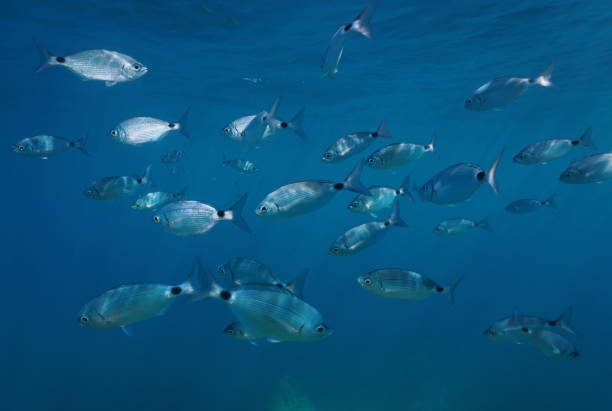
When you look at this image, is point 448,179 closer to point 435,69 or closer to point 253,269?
point 253,269

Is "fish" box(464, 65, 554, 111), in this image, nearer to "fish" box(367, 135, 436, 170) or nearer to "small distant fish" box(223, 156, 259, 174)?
"fish" box(367, 135, 436, 170)

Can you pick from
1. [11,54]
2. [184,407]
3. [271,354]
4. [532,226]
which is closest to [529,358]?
[271,354]

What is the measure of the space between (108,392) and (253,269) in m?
12.5

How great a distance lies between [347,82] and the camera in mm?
24047

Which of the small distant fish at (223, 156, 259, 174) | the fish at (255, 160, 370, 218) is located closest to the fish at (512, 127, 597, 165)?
the fish at (255, 160, 370, 218)

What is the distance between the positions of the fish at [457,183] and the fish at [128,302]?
296 cm

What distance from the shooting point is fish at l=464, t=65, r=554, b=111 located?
5.21 meters

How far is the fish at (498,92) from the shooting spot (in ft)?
17.1

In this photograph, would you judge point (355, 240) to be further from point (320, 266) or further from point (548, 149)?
point (320, 266)

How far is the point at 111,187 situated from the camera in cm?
611

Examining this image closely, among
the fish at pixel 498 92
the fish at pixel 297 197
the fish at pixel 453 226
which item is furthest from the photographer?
the fish at pixel 453 226

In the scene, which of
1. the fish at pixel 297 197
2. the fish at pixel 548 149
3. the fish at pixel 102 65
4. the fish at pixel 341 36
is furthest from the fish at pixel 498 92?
the fish at pixel 102 65

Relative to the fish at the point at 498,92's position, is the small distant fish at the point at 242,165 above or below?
below

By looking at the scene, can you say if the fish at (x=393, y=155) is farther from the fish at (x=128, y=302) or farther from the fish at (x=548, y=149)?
the fish at (x=128, y=302)
